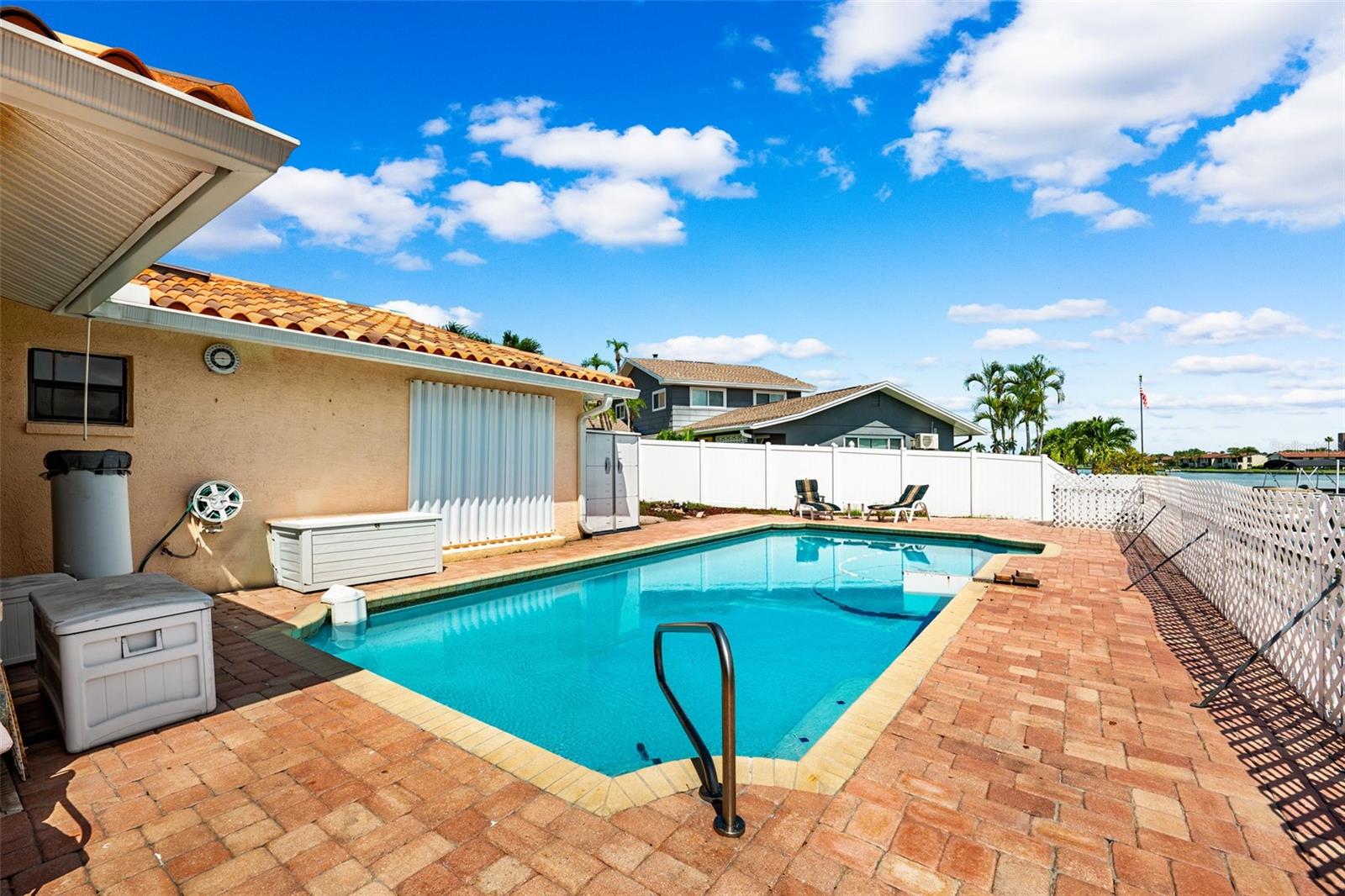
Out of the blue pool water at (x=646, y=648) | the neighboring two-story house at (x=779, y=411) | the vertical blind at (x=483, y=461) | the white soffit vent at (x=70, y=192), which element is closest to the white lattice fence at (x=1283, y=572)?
the blue pool water at (x=646, y=648)

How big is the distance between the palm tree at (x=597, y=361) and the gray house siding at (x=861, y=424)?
16422mm

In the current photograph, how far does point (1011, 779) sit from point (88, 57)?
4986 mm

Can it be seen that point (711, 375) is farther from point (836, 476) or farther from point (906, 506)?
point (906, 506)

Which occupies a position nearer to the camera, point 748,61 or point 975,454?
point 748,61

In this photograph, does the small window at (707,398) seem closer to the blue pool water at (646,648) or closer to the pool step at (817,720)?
the blue pool water at (646,648)

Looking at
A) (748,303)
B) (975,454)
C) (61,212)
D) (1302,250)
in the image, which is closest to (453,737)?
(61,212)

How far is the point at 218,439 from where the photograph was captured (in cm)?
671

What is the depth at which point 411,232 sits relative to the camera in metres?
20.3

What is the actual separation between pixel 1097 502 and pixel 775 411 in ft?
36.9

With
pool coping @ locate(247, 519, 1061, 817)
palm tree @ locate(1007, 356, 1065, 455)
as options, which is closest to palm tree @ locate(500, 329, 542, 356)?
pool coping @ locate(247, 519, 1061, 817)

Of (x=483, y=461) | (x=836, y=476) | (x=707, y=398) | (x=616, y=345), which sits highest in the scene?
(x=616, y=345)

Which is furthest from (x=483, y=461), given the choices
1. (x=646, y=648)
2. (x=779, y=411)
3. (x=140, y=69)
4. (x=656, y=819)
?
(x=779, y=411)

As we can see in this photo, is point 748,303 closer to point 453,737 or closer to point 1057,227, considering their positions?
point 1057,227

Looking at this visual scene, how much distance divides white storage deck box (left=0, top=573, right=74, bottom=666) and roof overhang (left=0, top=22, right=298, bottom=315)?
2339 millimetres
